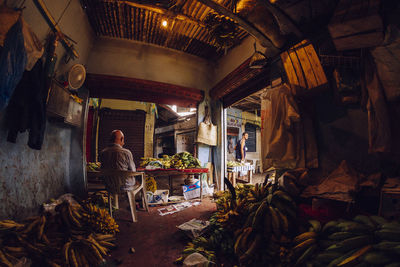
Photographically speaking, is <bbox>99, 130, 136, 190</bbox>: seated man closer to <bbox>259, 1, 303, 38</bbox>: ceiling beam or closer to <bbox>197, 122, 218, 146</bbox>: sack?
<bbox>197, 122, 218, 146</bbox>: sack

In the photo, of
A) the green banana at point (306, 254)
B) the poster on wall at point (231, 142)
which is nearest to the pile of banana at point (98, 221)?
the green banana at point (306, 254)

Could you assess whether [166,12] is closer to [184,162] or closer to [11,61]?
[11,61]

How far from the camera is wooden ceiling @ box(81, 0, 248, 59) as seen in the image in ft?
13.1

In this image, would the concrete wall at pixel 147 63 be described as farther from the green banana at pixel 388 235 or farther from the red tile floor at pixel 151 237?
the green banana at pixel 388 235

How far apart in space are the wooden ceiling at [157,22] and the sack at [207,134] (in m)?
2.69

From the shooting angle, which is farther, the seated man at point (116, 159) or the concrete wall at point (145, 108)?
the concrete wall at point (145, 108)

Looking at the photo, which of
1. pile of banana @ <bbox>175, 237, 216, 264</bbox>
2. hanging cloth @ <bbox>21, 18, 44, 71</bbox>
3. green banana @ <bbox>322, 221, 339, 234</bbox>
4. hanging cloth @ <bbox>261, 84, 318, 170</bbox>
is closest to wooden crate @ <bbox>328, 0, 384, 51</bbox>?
hanging cloth @ <bbox>261, 84, 318, 170</bbox>

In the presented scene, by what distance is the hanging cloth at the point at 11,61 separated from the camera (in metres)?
1.81

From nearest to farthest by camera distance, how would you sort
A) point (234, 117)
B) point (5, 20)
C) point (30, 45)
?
1. point (5, 20)
2. point (30, 45)
3. point (234, 117)

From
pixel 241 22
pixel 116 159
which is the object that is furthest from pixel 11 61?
pixel 241 22

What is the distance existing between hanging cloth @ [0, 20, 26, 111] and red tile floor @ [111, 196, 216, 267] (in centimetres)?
269

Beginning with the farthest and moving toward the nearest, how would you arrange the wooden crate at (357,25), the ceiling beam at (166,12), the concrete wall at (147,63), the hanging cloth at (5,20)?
the concrete wall at (147,63), the ceiling beam at (166,12), the wooden crate at (357,25), the hanging cloth at (5,20)

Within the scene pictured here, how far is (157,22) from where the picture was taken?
4.70m

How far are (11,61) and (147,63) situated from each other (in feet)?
13.7
